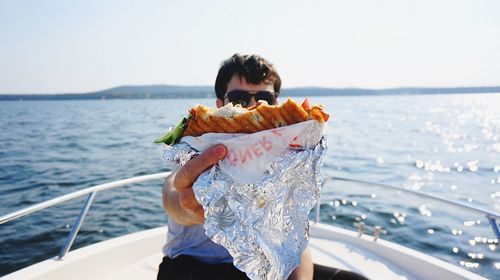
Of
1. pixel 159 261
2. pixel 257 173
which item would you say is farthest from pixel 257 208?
pixel 159 261

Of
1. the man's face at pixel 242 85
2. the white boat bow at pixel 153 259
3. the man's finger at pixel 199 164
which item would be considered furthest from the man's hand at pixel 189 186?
the white boat bow at pixel 153 259

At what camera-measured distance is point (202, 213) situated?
1798 mm

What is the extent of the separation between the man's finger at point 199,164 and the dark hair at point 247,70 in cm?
106

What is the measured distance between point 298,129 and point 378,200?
909 centimetres

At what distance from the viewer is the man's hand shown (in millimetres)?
1541

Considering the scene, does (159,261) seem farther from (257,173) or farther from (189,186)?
(257,173)

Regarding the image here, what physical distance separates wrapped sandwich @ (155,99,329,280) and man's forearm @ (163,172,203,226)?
0.37 meters

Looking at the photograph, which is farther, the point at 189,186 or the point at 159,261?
the point at 159,261

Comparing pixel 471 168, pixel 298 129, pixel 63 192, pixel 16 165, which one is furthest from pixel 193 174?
pixel 471 168

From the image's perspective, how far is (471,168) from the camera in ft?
51.5

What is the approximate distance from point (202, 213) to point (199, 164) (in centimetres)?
34

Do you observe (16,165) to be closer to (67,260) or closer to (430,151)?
(67,260)

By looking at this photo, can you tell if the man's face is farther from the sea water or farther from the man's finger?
the sea water

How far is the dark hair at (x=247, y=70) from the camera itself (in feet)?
8.19
